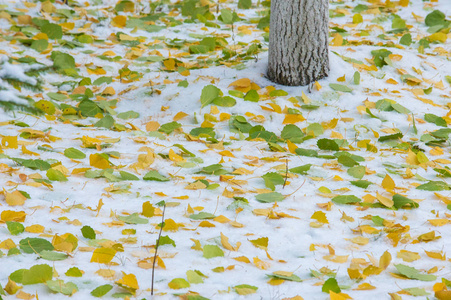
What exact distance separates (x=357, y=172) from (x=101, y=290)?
1692 mm

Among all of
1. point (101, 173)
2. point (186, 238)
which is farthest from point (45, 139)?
point (186, 238)

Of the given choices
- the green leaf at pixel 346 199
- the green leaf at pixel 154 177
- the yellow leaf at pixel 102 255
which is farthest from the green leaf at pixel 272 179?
the yellow leaf at pixel 102 255

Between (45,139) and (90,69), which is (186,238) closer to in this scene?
(45,139)

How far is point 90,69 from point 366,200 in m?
2.82

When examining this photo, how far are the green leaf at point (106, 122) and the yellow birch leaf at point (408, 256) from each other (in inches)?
87.0

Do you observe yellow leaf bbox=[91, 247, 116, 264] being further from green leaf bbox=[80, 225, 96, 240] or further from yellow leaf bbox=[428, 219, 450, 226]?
yellow leaf bbox=[428, 219, 450, 226]

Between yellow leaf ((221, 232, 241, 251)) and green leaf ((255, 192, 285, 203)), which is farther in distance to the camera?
green leaf ((255, 192, 285, 203))

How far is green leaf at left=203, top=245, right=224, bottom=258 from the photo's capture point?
6.88 feet

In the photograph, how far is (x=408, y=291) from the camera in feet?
6.11

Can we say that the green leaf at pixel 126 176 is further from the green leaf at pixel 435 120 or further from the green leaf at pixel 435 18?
the green leaf at pixel 435 18

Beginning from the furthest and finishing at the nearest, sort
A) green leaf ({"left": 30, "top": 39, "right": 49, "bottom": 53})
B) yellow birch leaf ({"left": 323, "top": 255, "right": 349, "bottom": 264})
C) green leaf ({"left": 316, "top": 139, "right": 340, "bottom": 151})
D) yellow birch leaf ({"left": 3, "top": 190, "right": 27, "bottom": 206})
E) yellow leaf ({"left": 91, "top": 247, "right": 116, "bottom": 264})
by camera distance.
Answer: green leaf ({"left": 30, "top": 39, "right": 49, "bottom": 53}) → green leaf ({"left": 316, "top": 139, "right": 340, "bottom": 151}) → yellow birch leaf ({"left": 3, "top": 190, "right": 27, "bottom": 206}) → yellow birch leaf ({"left": 323, "top": 255, "right": 349, "bottom": 264}) → yellow leaf ({"left": 91, "top": 247, "right": 116, "bottom": 264})

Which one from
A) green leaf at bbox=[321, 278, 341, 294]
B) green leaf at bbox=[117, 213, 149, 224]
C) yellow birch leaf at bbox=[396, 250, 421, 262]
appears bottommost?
yellow birch leaf at bbox=[396, 250, 421, 262]

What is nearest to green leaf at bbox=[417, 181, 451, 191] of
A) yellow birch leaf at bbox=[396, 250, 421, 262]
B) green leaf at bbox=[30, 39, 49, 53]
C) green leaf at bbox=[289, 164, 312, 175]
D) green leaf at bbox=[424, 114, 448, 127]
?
green leaf at bbox=[289, 164, 312, 175]

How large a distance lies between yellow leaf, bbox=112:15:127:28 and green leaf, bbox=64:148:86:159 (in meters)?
2.78
